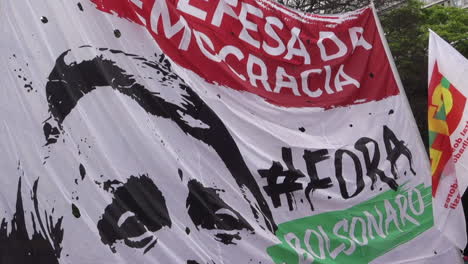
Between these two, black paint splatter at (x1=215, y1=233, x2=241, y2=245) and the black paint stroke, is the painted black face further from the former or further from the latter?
the black paint stroke

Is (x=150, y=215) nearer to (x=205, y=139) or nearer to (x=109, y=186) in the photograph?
(x=109, y=186)

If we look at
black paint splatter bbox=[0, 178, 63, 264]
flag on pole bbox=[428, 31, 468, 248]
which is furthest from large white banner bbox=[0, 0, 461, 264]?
flag on pole bbox=[428, 31, 468, 248]

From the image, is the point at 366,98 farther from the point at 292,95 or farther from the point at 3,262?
the point at 3,262

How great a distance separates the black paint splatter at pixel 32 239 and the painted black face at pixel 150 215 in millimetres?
216

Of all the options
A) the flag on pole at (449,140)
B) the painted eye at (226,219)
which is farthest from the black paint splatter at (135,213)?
the flag on pole at (449,140)

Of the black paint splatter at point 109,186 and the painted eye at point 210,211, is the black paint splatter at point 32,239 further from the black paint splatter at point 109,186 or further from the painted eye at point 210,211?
the painted eye at point 210,211

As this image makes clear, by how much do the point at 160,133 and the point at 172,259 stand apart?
65 centimetres

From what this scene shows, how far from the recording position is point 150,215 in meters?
2.82

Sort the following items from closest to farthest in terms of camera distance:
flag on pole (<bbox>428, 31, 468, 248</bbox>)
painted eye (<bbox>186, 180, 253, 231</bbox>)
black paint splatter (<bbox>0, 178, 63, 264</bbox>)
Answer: black paint splatter (<bbox>0, 178, 63, 264</bbox>) < painted eye (<bbox>186, 180, 253, 231</bbox>) < flag on pole (<bbox>428, 31, 468, 248</bbox>)

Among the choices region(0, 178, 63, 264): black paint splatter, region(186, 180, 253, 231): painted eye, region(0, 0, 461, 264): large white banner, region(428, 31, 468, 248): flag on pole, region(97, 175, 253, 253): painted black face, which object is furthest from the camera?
region(428, 31, 468, 248): flag on pole

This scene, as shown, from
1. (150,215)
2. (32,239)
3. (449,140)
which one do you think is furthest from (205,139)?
(449,140)

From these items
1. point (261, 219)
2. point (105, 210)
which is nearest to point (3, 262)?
point (105, 210)

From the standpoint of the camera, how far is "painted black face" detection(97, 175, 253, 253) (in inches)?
107

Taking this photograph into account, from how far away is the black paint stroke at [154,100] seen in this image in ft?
8.84
